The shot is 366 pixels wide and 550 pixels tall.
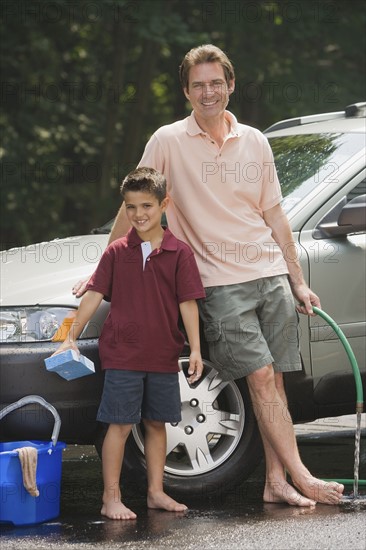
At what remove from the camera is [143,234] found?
5.61 metres

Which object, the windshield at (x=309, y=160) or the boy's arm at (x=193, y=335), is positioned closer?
the boy's arm at (x=193, y=335)

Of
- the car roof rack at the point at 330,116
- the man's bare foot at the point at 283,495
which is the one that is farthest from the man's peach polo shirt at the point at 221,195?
→ the car roof rack at the point at 330,116

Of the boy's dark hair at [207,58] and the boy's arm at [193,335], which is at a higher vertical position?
the boy's dark hair at [207,58]

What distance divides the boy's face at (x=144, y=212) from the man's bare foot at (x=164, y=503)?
116 centimetres

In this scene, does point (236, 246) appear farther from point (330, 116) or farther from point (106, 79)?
point (106, 79)

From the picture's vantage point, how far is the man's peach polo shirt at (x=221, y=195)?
570cm

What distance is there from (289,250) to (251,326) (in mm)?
414

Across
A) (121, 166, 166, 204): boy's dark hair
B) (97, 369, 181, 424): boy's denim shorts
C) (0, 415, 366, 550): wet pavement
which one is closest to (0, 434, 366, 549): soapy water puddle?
(0, 415, 366, 550): wet pavement

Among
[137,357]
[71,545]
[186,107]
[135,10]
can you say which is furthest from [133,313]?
[186,107]

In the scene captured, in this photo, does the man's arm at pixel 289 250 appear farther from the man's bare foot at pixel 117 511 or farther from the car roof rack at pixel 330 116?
the car roof rack at pixel 330 116

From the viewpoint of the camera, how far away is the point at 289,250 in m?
5.80

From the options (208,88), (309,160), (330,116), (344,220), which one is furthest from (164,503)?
(330,116)

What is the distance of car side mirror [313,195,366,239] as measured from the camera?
19.5ft

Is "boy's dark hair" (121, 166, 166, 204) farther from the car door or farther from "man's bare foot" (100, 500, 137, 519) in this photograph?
"man's bare foot" (100, 500, 137, 519)
